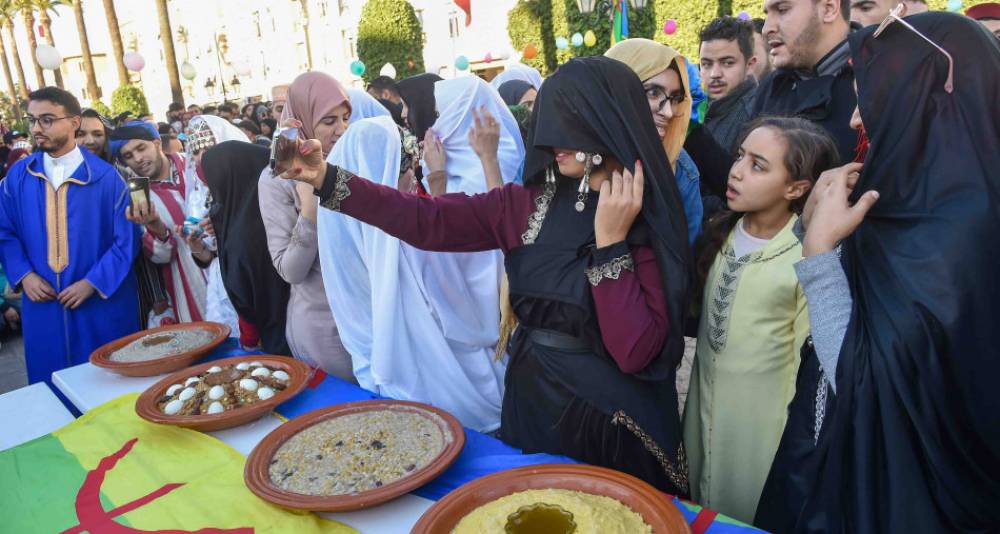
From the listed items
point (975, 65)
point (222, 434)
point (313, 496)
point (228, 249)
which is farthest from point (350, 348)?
point (975, 65)

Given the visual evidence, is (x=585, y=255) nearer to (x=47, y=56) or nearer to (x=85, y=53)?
(x=47, y=56)

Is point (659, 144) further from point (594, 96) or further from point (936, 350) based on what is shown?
point (936, 350)

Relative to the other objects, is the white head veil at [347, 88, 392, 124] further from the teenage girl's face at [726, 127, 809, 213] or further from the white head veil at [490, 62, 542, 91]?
the teenage girl's face at [726, 127, 809, 213]

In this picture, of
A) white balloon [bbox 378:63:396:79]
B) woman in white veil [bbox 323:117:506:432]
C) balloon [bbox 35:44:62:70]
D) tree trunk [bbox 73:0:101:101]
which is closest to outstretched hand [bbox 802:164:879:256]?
woman in white veil [bbox 323:117:506:432]

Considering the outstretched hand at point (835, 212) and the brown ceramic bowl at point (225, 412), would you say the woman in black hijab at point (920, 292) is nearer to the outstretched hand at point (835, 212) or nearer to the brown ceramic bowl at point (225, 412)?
the outstretched hand at point (835, 212)

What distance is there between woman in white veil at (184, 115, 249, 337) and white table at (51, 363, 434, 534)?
690 mm

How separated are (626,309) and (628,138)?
403 millimetres

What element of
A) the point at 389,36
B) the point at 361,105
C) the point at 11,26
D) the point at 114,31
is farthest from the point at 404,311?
the point at 11,26

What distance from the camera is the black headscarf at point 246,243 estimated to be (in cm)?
243

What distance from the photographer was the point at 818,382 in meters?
1.42

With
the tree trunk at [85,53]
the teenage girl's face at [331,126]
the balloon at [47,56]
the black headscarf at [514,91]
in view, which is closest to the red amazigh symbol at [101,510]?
the teenage girl's face at [331,126]

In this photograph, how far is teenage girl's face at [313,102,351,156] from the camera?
2539mm

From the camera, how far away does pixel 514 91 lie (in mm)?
4152

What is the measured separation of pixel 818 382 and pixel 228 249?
7.32 feet
